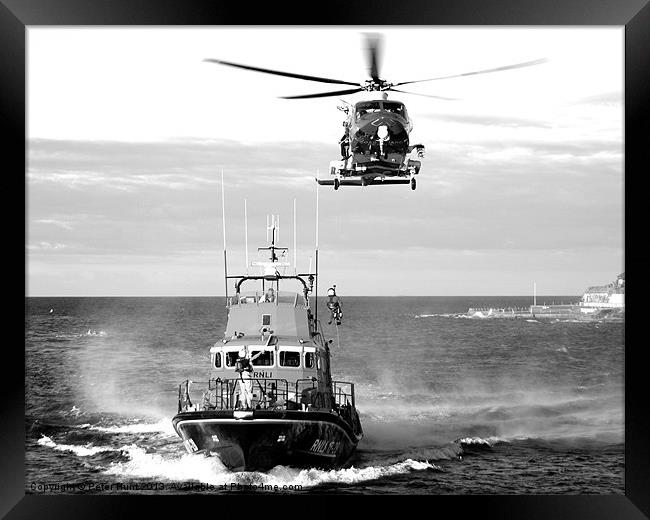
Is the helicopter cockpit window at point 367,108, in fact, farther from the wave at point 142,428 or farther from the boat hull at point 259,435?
the wave at point 142,428

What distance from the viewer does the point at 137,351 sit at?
47688 millimetres

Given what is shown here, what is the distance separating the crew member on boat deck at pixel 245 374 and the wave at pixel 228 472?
1084 mm

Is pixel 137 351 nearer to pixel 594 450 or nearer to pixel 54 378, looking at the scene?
pixel 54 378

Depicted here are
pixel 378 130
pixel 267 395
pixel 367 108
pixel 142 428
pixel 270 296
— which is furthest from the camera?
pixel 142 428

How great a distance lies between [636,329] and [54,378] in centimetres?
3051

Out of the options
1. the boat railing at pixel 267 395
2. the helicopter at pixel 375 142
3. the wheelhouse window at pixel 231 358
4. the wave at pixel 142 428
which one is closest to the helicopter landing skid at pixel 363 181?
the helicopter at pixel 375 142

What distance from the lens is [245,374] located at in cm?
1595

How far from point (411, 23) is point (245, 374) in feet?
21.4

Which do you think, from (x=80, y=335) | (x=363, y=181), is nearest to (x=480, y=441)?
(x=363, y=181)

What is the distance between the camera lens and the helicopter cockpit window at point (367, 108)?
1473cm

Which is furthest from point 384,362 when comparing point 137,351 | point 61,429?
point 61,429

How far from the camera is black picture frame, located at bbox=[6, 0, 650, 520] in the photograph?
1181 centimetres

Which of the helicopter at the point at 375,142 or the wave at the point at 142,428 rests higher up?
the helicopter at the point at 375,142

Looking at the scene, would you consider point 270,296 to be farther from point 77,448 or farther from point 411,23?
point 77,448
